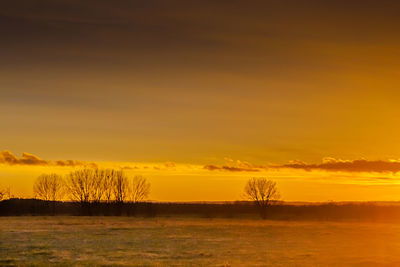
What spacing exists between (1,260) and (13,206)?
363ft

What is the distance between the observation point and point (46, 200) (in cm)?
16075

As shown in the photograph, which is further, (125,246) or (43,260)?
(125,246)

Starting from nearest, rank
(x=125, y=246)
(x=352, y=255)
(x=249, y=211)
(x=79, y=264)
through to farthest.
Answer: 1. (x=79, y=264)
2. (x=352, y=255)
3. (x=125, y=246)
4. (x=249, y=211)

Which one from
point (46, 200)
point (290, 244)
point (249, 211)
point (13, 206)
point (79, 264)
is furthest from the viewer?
point (249, 211)

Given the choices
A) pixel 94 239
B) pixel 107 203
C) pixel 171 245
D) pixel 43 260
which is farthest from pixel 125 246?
pixel 107 203

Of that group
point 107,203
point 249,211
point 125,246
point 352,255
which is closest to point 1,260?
point 125,246

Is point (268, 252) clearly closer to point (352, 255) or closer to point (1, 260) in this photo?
point (352, 255)

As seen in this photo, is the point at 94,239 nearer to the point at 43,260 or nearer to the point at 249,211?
the point at 43,260

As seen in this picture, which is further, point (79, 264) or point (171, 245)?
point (171, 245)

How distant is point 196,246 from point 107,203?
98229mm

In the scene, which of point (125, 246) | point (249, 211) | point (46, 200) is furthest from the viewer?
point (249, 211)

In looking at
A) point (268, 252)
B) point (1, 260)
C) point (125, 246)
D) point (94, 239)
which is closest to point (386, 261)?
point (268, 252)

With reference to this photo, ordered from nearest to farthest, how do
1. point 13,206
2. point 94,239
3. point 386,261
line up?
point 386,261 → point 94,239 → point 13,206

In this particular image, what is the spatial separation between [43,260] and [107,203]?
109m
